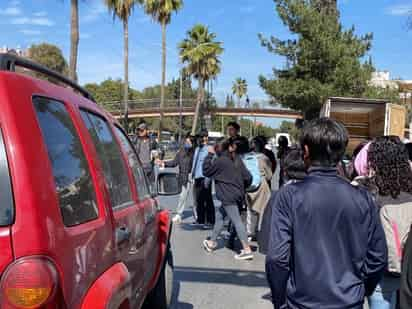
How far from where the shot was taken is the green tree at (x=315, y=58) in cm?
2205

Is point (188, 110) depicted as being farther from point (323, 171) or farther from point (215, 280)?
point (323, 171)

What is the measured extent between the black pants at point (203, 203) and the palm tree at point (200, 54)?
125 ft

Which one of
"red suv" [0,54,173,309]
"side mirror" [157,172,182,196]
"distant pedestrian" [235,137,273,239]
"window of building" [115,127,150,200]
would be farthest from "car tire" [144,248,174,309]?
"distant pedestrian" [235,137,273,239]

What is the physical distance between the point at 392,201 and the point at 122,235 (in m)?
1.69

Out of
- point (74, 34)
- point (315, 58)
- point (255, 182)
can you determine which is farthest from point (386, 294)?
point (315, 58)

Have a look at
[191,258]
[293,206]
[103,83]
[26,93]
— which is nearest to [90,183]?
[26,93]

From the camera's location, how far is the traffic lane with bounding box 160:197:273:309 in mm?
5980

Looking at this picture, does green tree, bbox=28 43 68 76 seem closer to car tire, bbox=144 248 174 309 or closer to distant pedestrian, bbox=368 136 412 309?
car tire, bbox=144 248 174 309

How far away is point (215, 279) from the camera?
22.8ft

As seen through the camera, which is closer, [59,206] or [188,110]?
[59,206]

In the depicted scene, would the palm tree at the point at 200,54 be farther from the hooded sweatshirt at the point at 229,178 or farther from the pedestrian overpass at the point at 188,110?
the hooded sweatshirt at the point at 229,178

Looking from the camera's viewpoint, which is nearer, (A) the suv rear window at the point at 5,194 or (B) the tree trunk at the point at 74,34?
(A) the suv rear window at the point at 5,194

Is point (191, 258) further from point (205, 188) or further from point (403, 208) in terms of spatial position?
point (403, 208)

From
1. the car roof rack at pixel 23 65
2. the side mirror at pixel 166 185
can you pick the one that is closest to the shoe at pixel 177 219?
the side mirror at pixel 166 185
